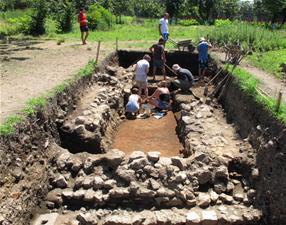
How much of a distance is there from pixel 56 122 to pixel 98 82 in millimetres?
5078

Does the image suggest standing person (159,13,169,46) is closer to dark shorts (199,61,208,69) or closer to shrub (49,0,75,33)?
dark shorts (199,61,208,69)

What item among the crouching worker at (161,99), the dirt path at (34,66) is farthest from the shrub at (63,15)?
the crouching worker at (161,99)

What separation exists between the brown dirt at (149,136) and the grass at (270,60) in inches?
167

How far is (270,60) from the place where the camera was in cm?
1709

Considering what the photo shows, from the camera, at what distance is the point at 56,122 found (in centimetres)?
1062

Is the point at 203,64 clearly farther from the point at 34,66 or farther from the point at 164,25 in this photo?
the point at 34,66

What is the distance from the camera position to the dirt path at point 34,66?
11.0 meters

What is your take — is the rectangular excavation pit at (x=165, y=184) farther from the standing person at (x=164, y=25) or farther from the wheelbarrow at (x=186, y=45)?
the standing person at (x=164, y=25)

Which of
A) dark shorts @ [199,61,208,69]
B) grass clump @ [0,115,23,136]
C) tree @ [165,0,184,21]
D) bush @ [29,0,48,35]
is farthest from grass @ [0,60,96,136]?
tree @ [165,0,184,21]

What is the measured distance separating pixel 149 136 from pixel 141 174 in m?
3.88

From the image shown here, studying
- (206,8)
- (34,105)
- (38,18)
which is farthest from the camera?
(206,8)

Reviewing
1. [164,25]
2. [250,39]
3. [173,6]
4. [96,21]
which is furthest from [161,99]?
[173,6]

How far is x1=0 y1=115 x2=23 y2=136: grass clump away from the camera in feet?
26.2

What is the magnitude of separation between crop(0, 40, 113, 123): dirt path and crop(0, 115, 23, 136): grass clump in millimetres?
308
